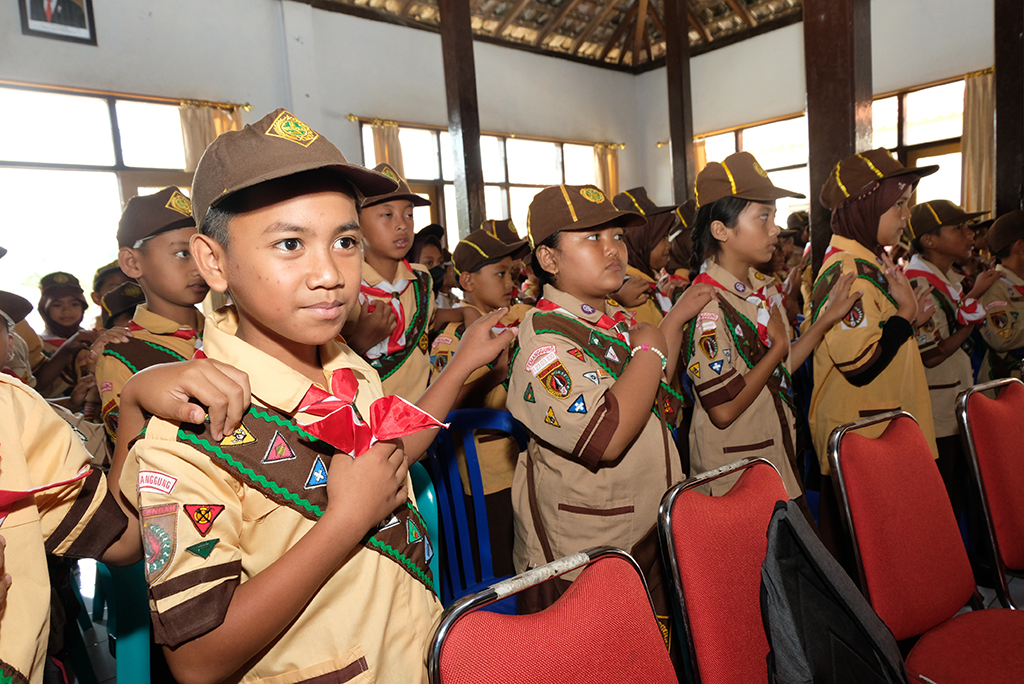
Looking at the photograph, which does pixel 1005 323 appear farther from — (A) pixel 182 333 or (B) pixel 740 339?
(A) pixel 182 333

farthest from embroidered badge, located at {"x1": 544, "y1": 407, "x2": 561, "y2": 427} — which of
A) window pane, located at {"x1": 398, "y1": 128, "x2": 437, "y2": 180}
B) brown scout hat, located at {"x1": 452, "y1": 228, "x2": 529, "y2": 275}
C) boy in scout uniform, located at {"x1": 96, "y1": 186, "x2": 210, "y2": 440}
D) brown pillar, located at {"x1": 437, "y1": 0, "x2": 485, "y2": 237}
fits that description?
window pane, located at {"x1": 398, "y1": 128, "x2": 437, "y2": 180}

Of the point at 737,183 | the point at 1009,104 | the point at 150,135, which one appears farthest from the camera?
the point at 150,135

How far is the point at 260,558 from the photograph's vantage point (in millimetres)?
903

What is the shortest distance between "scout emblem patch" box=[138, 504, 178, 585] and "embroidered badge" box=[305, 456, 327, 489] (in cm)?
18

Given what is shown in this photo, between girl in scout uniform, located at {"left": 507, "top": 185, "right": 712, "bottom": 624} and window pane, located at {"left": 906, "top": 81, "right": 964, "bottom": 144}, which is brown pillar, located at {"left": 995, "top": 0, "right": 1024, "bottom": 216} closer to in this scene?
girl in scout uniform, located at {"left": 507, "top": 185, "right": 712, "bottom": 624}

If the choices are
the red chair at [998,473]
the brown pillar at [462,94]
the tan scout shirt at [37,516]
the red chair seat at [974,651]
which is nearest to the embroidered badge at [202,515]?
the tan scout shirt at [37,516]

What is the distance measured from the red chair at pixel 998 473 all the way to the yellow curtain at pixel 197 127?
26.5ft

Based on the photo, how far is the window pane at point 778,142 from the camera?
10930mm

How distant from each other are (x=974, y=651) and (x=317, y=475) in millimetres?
1437

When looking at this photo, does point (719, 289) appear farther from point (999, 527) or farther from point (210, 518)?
point (210, 518)

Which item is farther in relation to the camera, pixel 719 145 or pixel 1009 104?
pixel 719 145

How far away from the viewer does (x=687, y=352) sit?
84.1 inches

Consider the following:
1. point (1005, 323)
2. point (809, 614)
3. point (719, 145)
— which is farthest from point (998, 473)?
point (719, 145)

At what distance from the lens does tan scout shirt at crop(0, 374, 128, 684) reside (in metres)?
0.84
